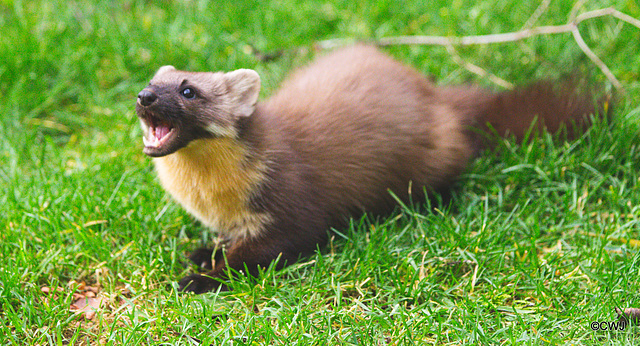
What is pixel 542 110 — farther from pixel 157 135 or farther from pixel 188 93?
pixel 157 135

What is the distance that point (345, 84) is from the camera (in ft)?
15.7

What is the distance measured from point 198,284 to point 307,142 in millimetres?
1213

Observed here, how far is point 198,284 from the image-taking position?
3.95 meters

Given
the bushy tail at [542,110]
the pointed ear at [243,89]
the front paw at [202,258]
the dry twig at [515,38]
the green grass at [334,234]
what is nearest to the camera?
the green grass at [334,234]

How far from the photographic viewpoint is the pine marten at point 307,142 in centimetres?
399

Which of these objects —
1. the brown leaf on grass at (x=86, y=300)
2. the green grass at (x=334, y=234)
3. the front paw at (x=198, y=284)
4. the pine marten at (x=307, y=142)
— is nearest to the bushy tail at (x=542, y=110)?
the pine marten at (x=307, y=142)

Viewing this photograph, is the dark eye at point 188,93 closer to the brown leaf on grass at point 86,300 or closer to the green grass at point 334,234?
the green grass at point 334,234

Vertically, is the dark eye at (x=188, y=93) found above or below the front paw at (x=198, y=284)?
above

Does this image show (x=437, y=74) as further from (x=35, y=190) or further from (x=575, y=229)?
(x=35, y=190)

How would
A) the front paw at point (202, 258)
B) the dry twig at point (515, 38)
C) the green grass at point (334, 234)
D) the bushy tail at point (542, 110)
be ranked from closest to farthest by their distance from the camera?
the green grass at point (334, 234) → the front paw at point (202, 258) → the bushy tail at point (542, 110) → the dry twig at point (515, 38)

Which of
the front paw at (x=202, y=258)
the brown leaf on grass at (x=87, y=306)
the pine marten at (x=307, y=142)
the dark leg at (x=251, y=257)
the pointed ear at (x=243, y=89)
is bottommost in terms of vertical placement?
the brown leaf on grass at (x=87, y=306)

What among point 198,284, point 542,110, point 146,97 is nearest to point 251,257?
point 198,284

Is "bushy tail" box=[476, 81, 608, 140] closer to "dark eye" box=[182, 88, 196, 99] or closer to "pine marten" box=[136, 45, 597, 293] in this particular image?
"pine marten" box=[136, 45, 597, 293]

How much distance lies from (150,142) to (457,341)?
2.15 metres
